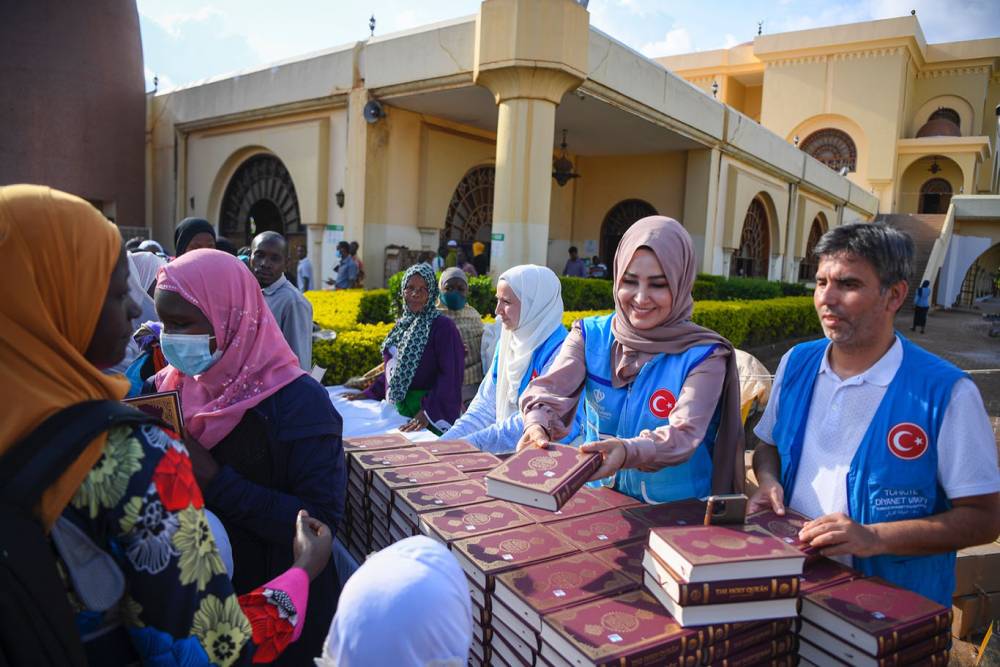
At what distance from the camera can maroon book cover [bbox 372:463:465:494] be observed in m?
1.75

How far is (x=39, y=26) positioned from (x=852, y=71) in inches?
1045

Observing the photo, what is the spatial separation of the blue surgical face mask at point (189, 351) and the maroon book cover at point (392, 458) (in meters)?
0.53

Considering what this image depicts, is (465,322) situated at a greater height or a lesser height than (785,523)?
greater

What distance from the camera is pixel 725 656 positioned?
1156 mm

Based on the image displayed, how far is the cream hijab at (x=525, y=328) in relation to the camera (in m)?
3.16

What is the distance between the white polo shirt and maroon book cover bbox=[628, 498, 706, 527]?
0.39 meters

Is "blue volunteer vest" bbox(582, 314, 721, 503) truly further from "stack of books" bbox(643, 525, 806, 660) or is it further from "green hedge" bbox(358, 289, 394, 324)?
"green hedge" bbox(358, 289, 394, 324)

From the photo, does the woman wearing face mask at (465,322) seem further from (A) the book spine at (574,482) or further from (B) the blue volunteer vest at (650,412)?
(A) the book spine at (574,482)

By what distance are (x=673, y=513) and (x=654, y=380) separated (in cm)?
42

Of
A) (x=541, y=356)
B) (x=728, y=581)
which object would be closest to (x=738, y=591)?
(x=728, y=581)

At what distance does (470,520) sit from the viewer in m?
1.50

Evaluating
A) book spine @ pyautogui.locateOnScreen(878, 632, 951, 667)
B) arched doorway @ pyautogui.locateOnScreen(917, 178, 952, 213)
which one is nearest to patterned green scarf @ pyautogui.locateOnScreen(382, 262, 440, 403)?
book spine @ pyautogui.locateOnScreen(878, 632, 951, 667)

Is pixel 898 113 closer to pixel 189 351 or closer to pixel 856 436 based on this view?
pixel 856 436

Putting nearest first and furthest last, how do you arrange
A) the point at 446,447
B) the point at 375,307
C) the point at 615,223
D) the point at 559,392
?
the point at 559,392
the point at 446,447
the point at 375,307
the point at 615,223
